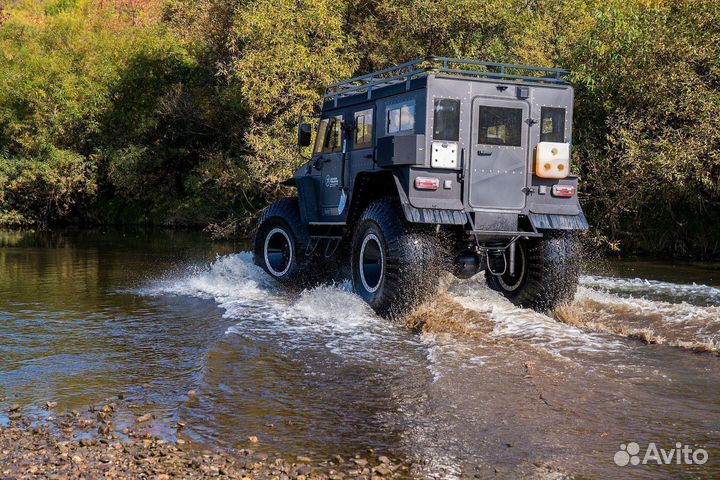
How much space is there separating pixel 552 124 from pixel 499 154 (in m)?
0.86

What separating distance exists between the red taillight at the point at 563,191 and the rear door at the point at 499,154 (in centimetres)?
39

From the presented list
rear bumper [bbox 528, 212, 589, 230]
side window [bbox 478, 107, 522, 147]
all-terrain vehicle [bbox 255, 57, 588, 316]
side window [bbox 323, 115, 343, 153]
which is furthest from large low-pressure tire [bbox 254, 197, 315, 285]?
rear bumper [bbox 528, 212, 589, 230]

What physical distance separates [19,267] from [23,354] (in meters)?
8.89

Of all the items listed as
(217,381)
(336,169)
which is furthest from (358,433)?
(336,169)

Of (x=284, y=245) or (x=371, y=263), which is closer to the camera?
(x=371, y=263)

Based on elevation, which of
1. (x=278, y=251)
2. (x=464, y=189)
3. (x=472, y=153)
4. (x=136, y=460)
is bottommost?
(x=136, y=460)

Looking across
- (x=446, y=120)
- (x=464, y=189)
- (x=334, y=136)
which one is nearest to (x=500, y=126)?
(x=446, y=120)

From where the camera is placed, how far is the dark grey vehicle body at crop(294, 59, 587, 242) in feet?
30.4

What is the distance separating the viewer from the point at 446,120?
9398 mm

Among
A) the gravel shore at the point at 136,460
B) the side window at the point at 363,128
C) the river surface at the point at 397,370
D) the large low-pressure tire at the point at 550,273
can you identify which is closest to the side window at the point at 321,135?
the side window at the point at 363,128

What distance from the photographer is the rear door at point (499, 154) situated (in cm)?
951

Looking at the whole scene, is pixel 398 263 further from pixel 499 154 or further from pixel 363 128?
pixel 363 128

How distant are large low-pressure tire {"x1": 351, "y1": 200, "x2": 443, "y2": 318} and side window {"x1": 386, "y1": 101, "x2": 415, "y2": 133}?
3.05ft

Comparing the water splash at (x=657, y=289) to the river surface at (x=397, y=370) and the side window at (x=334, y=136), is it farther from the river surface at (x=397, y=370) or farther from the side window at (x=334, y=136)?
the side window at (x=334, y=136)
